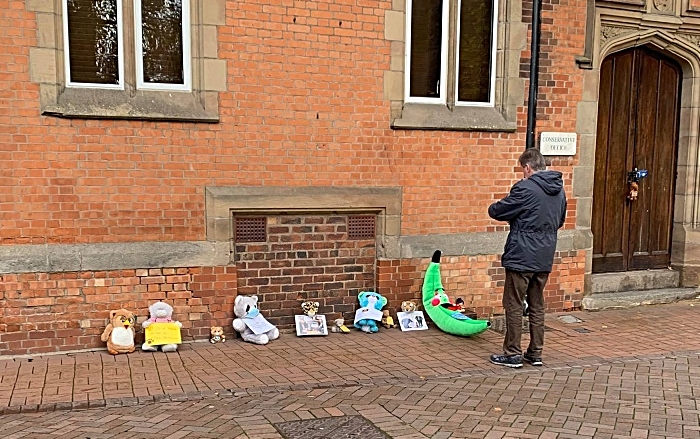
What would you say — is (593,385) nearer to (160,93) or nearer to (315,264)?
(315,264)

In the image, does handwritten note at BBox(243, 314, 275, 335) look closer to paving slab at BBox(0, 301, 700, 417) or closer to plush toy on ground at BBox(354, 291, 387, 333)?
paving slab at BBox(0, 301, 700, 417)

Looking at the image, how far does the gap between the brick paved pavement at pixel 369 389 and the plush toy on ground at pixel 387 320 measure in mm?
284

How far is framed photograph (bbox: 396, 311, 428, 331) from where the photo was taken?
Answer: 23.3 feet

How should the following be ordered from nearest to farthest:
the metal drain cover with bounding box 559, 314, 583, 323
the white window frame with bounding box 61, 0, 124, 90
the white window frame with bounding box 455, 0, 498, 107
A: the white window frame with bounding box 61, 0, 124, 90
the white window frame with bounding box 455, 0, 498, 107
the metal drain cover with bounding box 559, 314, 583, 323

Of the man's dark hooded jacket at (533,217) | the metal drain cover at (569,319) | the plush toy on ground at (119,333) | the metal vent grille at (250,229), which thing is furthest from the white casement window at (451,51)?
the plush toy on ground at (119,333)

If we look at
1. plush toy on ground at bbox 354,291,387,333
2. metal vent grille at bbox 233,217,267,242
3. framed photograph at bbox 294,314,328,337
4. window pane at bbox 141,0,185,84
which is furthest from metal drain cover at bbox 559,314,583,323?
window pane at bbox 141,0,185,84

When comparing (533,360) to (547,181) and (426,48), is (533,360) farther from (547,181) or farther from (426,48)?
(426,48)

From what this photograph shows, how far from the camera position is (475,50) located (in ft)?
24.8

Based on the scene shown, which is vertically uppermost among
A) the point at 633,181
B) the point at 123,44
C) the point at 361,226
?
the point at 123,44

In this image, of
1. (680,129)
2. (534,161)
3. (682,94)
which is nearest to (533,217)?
(534,161)

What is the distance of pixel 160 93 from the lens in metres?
6.29

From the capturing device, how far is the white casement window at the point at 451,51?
24.0 ft

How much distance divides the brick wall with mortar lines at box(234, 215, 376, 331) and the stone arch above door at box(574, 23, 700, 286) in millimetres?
3110

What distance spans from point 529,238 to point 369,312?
2100 millimetres
